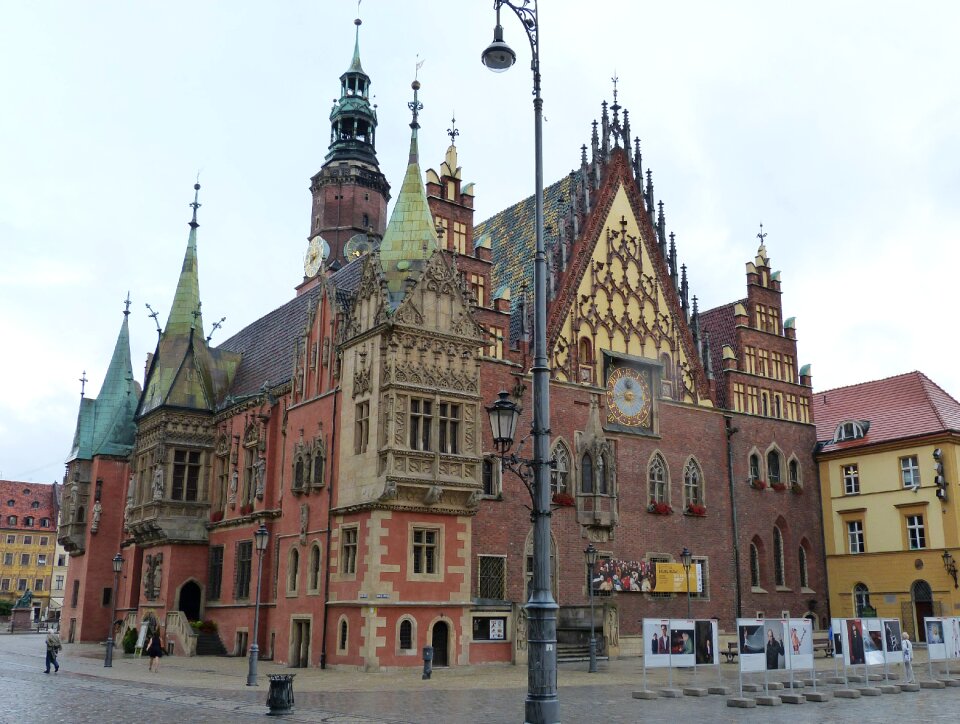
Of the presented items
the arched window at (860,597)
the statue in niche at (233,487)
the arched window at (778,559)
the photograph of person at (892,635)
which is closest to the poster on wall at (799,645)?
the photograph of person at (892,635)

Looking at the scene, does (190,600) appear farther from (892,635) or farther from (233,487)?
(892,635)

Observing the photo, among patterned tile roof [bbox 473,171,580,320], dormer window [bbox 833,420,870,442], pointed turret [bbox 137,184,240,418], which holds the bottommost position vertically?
dormer window [bbox 833,420,870,442]

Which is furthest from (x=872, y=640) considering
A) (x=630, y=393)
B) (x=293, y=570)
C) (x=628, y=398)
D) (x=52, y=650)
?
(x=52, y=650)

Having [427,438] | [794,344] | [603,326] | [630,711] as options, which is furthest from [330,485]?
[794,344]

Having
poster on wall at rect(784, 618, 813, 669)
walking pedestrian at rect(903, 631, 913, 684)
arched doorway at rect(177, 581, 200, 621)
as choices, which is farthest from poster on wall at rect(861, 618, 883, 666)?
arched doorway at rect(177, 581, 200, 621)

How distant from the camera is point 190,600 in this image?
145ft

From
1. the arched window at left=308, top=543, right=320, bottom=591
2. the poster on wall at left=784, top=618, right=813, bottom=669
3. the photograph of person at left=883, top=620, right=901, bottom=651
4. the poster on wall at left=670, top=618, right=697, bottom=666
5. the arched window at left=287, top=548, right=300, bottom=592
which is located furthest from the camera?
the arched window at left=287, top=548, right=300, bottom=592

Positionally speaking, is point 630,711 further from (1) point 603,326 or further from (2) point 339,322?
(1) point 603,326

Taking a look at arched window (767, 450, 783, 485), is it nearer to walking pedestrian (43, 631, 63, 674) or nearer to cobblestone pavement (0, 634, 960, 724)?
cobblestone pavement (0, 634, 960, 724)

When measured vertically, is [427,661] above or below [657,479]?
below

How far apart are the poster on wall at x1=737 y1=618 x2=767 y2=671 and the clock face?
19.5 m

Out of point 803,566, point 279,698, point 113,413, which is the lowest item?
point 279,698

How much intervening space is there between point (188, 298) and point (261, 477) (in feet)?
48.1

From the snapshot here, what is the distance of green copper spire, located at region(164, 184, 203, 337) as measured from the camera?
4988 cm
